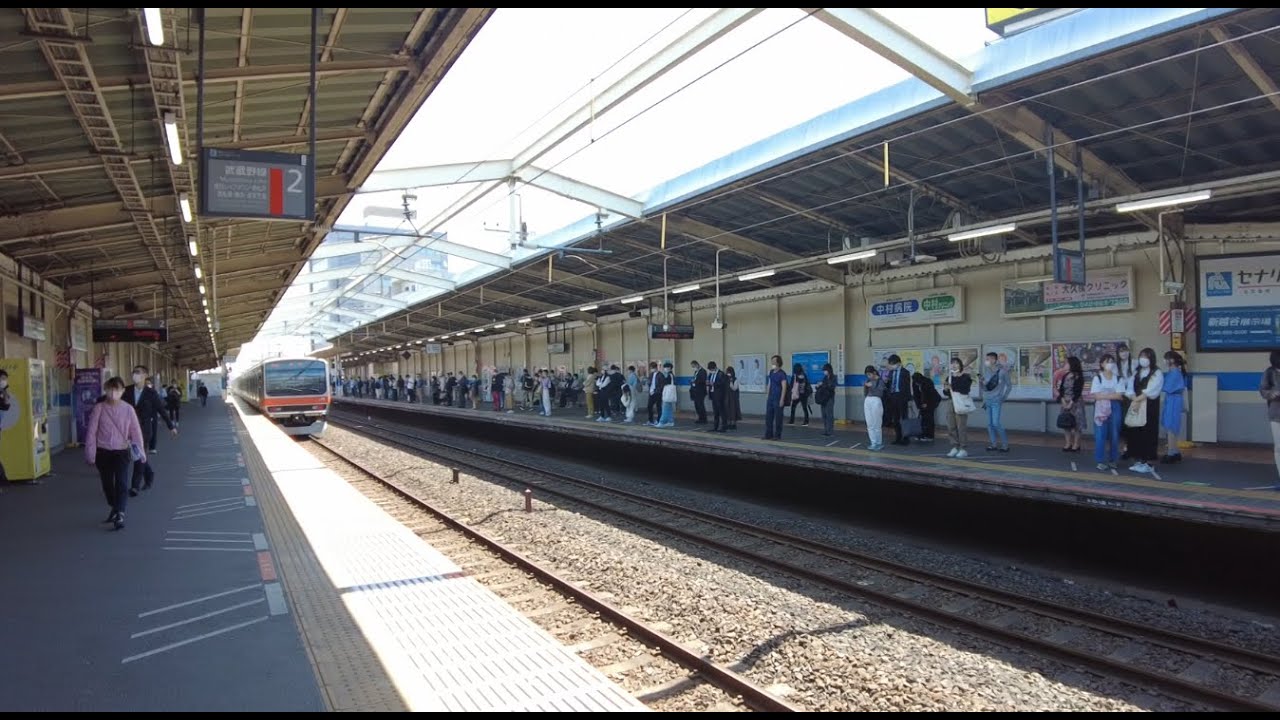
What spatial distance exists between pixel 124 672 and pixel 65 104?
671 cm

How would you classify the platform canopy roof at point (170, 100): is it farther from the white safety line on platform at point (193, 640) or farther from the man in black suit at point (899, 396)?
the man in black suit at point (899, 396)

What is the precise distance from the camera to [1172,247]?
1281 centimetres

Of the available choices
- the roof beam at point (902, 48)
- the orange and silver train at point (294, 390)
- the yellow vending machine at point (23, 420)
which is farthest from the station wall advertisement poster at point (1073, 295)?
the orange and silver train at point (294, 390)

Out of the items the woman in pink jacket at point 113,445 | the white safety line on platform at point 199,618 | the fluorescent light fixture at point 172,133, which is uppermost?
the fluorescent light fixture at point 172,133

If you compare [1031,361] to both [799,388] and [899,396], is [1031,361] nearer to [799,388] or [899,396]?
[899,396]

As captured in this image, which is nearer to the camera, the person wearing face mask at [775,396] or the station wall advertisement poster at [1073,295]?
the station wall advertisement poster at [1073,295]

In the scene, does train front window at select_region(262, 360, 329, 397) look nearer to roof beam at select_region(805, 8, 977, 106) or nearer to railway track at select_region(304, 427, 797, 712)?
railway track at select_region(304, 427, 797, 712)

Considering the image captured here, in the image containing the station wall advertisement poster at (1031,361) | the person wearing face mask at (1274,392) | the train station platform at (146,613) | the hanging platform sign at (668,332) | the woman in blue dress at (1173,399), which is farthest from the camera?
the hanging platform sign at (668,332)

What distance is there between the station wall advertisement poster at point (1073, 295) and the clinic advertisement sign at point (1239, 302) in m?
1.14

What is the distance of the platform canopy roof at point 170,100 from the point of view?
6.86 metres

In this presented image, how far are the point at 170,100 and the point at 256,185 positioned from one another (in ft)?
3.63

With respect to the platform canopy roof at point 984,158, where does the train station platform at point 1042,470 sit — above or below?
below

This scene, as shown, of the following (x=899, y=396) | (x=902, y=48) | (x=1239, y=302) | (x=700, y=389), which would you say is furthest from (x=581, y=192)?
(x=1239, y=302)

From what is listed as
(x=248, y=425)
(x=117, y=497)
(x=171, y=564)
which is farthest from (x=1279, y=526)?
(x=248, y=425)
